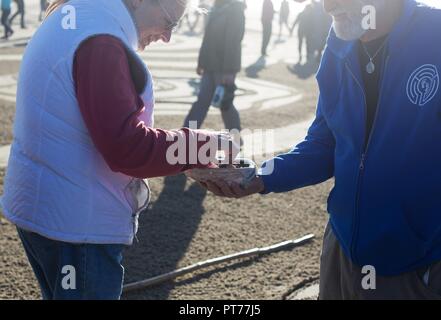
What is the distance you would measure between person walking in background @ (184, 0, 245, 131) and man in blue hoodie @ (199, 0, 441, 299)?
16.4ft

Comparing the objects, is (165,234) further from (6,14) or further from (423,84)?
(6,14)

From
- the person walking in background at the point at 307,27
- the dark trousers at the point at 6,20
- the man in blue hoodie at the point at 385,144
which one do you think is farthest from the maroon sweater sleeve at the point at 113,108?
the person walking in background at the point at 307,27

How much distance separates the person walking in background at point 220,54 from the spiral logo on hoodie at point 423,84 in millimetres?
5309

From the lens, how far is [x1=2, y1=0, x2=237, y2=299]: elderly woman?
1968 millimetres

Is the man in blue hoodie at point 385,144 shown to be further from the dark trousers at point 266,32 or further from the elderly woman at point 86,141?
the dark trousers at point 266,32

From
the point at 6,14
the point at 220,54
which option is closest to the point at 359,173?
the point at 220,54

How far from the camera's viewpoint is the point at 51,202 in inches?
83.5

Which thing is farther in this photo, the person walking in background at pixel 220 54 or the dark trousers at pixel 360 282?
the person walking in background at pixel 220 54

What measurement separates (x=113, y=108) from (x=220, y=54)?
5782 mm

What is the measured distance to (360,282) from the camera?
96.5 inches

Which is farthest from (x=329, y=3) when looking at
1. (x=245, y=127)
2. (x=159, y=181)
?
(x=245, y=127)

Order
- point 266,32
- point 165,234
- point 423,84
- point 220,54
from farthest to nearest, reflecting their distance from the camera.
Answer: point 266,32 → point 220,54 → point 165,234 → point 423,84

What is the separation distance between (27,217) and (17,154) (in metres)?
0.23

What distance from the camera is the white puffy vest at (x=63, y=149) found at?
2.01 metres
